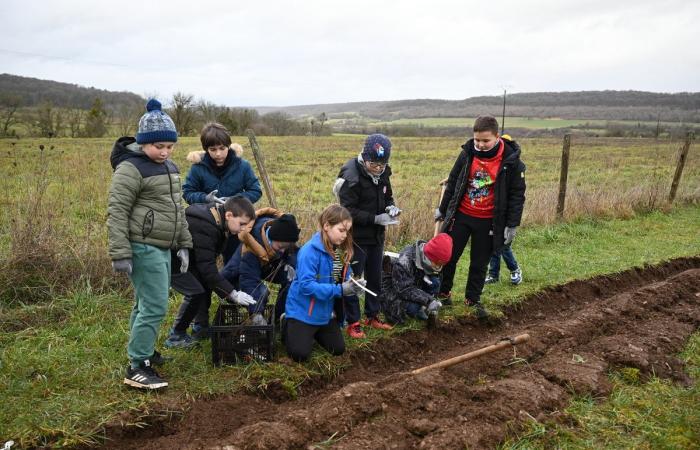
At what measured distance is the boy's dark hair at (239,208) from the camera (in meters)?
4.39

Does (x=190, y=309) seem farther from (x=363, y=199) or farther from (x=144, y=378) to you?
(x=363, y=199)

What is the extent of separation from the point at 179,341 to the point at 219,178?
5.41 feet

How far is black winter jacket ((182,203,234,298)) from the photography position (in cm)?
443

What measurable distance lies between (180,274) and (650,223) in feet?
34.9

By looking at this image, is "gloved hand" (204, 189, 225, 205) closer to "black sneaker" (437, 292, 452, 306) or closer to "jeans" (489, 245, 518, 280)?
"black sneaker" (437, 292, 452, 306)

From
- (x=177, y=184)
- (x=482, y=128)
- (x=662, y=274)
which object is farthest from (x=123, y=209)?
(x=662, y=274)

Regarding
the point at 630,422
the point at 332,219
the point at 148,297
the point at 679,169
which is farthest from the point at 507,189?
the point at 679,169

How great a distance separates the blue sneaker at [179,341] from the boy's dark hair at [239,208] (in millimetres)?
1357

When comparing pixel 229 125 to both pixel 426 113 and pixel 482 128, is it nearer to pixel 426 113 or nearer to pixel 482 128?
pixel 482 128

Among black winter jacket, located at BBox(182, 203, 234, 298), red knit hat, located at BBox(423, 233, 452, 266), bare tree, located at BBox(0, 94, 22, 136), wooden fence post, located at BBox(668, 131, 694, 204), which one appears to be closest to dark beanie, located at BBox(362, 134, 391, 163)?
red knit hat, located at BBox(423, 233, 452, 266)

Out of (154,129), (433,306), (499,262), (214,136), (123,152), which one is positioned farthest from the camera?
(499,262)

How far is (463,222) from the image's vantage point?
5.88 metres

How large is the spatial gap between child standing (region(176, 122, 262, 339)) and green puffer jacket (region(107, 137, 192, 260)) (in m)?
1.01

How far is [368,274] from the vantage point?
17.8 feet
